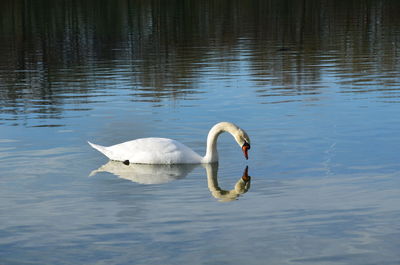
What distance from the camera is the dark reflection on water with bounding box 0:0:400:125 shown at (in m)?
30.3

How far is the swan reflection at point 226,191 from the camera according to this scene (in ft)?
51.2

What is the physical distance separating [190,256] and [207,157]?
597cm

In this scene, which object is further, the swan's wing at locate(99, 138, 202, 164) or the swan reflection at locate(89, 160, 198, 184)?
the swan's wing at locate(99, 138, 202, 164)

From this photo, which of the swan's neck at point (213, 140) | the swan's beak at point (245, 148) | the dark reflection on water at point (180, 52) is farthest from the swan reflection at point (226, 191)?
the dark reflection on water at point (180, 52)

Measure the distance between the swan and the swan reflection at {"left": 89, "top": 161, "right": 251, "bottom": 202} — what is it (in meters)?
0.12

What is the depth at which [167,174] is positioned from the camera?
56.7 ft

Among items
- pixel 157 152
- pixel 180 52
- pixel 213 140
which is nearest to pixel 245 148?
pixel 213 140

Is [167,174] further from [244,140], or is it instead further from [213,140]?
[244,140]

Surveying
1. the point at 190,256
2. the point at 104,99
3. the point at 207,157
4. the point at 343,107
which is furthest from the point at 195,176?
the point at 104,99

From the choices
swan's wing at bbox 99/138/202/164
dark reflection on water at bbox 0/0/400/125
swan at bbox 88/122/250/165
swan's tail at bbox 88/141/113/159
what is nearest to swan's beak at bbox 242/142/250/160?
swan at bbox 88/122/250/165

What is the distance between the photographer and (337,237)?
12758 mm

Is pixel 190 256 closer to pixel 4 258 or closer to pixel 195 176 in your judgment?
pixel 4 258

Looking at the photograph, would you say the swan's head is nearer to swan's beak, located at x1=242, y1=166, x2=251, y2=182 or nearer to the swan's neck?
the swan's neck

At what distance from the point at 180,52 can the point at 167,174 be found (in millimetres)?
32347
